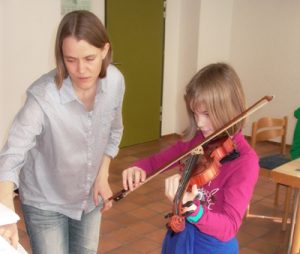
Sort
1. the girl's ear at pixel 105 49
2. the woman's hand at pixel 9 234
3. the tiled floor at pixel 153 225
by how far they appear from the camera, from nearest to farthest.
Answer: the woman's hand at pixel 9 234 < the girl's ear at pixel 105 49 < the tiled floor at pixel 153 225

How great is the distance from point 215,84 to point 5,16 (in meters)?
2.53

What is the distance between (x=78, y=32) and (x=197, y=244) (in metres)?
0.75

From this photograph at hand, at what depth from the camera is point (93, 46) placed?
4.32 feet

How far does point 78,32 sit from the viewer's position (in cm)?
128

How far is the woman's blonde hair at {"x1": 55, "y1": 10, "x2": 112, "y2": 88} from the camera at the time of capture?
4.20 feet

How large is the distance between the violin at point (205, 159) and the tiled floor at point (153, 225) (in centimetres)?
143

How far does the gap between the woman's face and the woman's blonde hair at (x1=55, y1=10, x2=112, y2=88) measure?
16 millimetres

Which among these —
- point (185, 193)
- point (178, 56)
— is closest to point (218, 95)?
point (185, 193)

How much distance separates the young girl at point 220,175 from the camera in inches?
46.5

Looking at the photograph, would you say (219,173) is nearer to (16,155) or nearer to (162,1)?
(16,155)

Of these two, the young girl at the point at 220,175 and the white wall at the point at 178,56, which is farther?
the white wall at the point at 178,56

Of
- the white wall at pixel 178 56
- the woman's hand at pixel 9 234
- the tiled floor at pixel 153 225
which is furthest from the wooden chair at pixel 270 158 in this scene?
the woman's hand at pixel 9 234

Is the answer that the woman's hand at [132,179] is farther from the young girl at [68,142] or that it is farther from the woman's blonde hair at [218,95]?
the woman's blonde hair at [218,95]

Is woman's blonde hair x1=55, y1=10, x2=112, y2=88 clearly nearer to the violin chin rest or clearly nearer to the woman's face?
the woman's face
